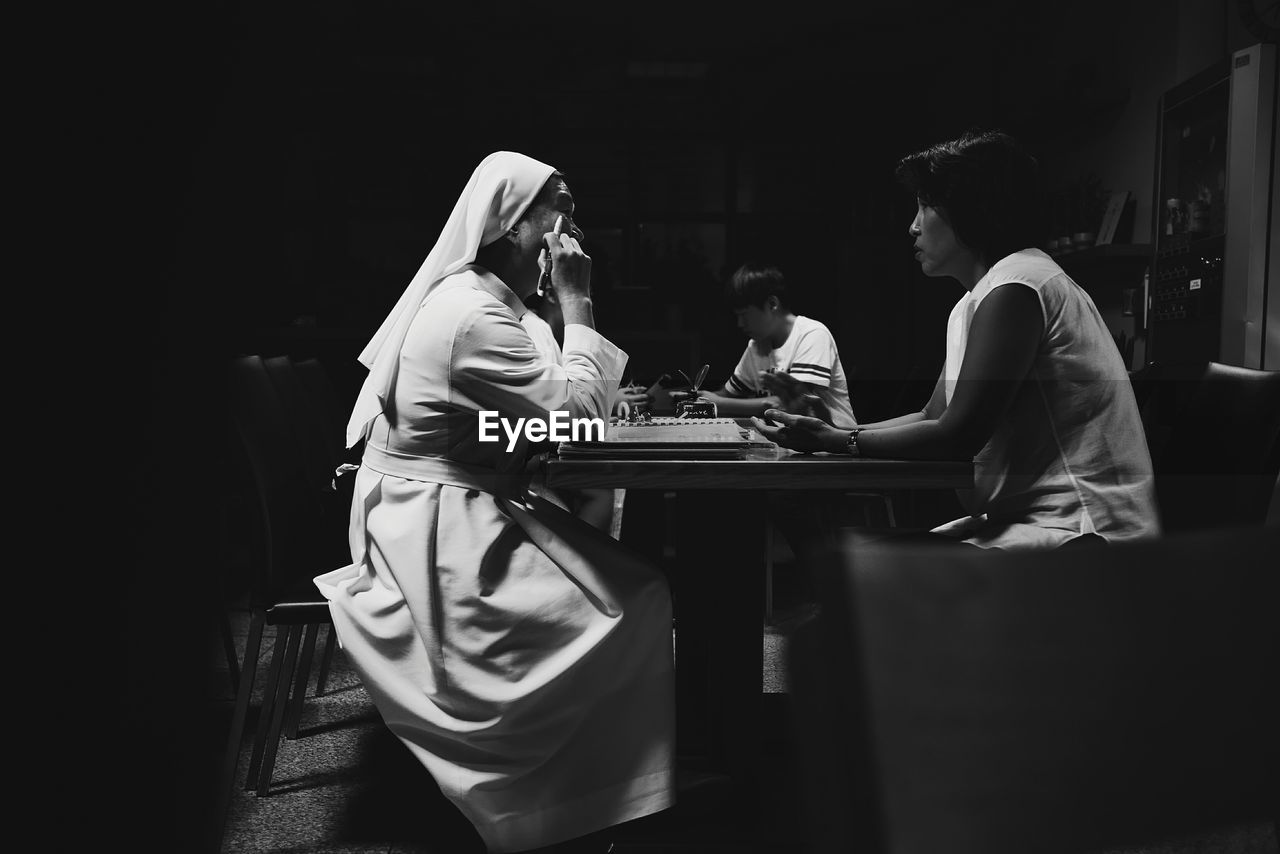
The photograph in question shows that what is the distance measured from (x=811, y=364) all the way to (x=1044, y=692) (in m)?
2.97

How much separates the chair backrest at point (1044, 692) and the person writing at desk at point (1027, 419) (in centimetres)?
93

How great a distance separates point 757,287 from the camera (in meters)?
3.46

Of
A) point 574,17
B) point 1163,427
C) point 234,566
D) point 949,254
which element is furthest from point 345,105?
point 949,254

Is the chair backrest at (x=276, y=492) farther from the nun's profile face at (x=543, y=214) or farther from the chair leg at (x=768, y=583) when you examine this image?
the chair leg at (x=768, y=583)

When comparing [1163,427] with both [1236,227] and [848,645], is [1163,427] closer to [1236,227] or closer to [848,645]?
[1236,227]

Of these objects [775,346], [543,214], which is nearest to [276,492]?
[543,214]

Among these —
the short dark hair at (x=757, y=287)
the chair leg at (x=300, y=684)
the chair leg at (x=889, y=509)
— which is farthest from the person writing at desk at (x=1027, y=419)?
the short dark hair at (x=757, y=287)

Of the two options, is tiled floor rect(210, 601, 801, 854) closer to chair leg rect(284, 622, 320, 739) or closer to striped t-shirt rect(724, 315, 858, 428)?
chair leg rect(284, 622, 320, 739)

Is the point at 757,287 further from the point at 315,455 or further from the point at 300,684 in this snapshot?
the point at 300,684

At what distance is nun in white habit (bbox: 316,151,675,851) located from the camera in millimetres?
1362

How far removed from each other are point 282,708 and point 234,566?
1918 millimetres

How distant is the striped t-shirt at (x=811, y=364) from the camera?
3.28 metres

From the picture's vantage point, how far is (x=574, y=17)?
693cm

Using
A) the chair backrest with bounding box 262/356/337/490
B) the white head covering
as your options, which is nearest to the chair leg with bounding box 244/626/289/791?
the chair backrest with bounding box 262/356/337/490
